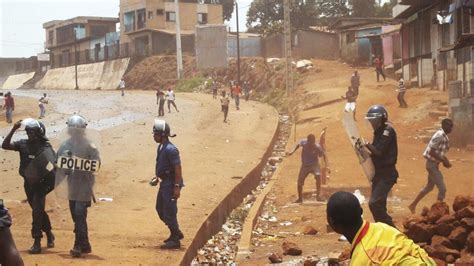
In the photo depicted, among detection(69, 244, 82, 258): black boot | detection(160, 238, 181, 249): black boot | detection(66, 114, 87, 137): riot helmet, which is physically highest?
detection(66, 114, 87, 137): riot helmet

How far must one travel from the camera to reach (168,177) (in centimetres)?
823

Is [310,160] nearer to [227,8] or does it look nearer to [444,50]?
[444,50]

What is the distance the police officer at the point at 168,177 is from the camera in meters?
8.17

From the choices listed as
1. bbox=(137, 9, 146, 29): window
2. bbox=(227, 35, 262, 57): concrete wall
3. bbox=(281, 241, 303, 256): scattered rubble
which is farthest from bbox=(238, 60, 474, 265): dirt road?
bbox=(137, 9, 146, 29): window

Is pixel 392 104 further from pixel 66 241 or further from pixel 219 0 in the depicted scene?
pixel 219 0

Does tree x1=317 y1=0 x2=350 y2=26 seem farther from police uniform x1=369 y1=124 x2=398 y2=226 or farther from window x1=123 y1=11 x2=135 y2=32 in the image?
police uniform x1=369 y1=124 x2=398 y2=226

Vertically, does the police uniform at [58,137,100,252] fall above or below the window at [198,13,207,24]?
below

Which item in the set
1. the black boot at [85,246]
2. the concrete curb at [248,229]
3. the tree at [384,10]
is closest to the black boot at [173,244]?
the black boot at [85,246]

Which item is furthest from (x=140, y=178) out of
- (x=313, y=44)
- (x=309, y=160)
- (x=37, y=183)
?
(x=313, y=44)

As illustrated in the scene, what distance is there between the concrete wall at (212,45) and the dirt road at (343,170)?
14880mm

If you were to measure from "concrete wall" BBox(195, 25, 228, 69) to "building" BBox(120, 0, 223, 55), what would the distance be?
12141mm

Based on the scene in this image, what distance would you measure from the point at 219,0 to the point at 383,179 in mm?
70554

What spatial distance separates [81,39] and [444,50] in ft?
194

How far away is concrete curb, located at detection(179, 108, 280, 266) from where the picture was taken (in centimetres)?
873
